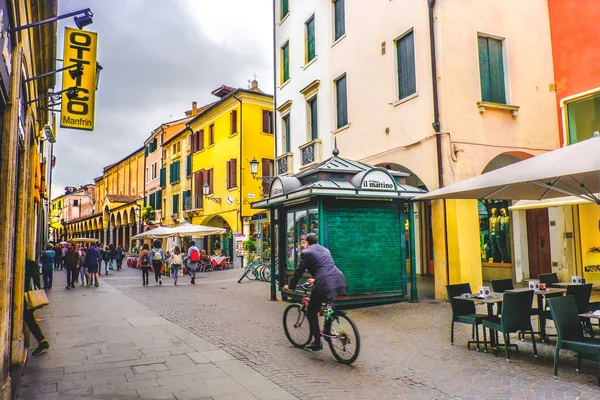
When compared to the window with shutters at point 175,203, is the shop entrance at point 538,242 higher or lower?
lower

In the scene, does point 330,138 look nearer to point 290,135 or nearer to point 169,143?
point 290,135

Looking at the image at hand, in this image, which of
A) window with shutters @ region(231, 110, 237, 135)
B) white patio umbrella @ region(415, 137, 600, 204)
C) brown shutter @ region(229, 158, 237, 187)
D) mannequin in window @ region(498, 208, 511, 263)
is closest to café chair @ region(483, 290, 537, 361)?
white patio umbrella @ region(415, 137, 600, 204)

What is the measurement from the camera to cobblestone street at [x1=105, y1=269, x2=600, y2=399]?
526cm

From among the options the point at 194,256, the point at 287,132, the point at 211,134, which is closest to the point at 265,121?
the point at 211,134

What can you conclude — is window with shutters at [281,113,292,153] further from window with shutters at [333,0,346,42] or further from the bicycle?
the bicycle

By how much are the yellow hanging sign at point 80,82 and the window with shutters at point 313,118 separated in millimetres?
10690

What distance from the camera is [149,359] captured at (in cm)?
689

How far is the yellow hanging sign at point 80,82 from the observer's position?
818 centimetres

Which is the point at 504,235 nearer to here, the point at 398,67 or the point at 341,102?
the point at 398,67

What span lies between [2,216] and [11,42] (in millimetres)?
1995

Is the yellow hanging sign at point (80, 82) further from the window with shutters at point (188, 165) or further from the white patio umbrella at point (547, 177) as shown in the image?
the window with shutters at point (188, 165)

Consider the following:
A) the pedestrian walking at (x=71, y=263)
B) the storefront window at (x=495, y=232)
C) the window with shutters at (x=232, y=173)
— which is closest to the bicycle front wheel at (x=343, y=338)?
the storefront window at (x=495, y=232)

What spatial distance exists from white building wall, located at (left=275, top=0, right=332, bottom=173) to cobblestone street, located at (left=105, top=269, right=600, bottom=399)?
9.30m

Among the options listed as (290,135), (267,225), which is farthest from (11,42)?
(267,225)
